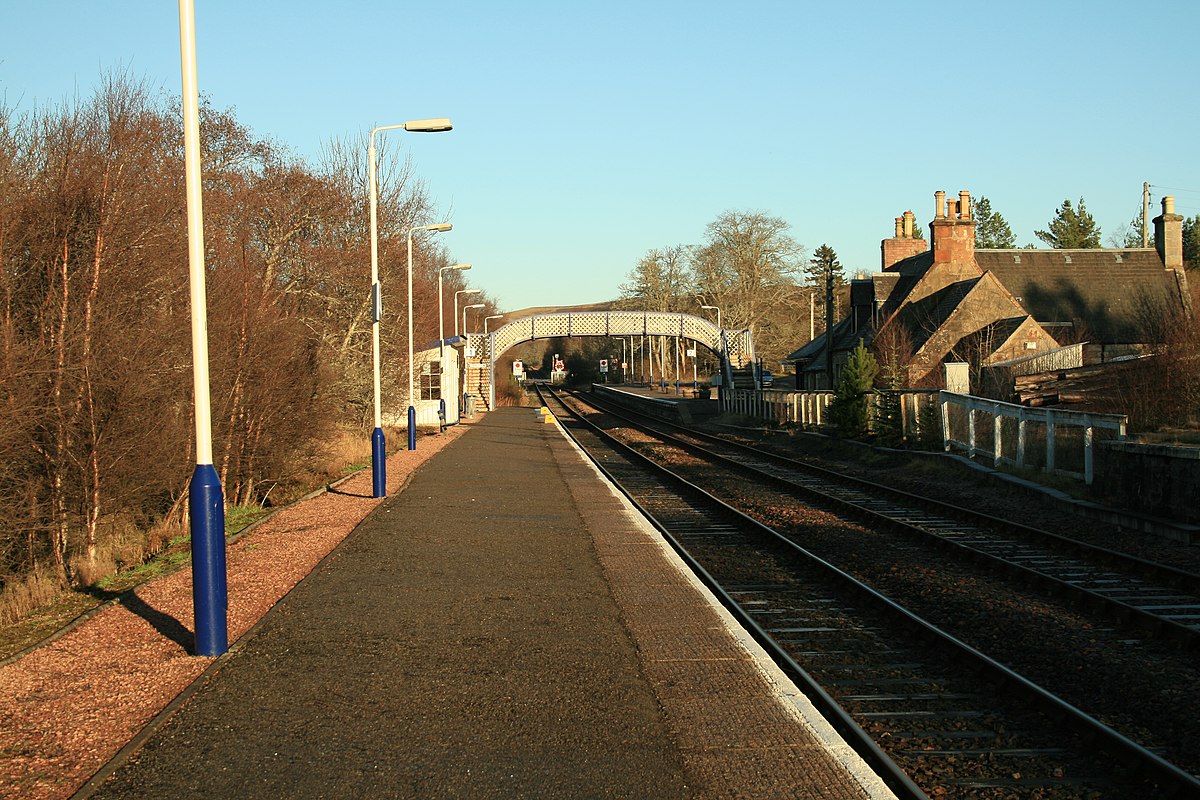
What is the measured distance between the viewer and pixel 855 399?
31469 millimetres

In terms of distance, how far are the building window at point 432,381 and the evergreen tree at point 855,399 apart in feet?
65.3

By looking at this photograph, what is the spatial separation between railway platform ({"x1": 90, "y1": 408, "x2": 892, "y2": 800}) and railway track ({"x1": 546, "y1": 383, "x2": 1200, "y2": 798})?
0.52 metres

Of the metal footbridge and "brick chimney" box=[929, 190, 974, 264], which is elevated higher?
"brick chimney" box=[929, 190, 974, 264]

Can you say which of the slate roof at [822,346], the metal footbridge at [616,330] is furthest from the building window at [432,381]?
the metal footbridge at [616,330]

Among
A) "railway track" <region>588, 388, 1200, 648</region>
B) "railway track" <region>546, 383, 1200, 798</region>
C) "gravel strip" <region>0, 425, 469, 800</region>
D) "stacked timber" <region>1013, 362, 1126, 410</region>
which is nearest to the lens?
"gravel strip" <region>0, 425, 469, 800</region>

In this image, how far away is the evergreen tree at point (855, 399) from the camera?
3120cm

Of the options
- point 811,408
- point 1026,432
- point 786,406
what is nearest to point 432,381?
point 786,406

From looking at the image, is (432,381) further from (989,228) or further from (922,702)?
(989,228)

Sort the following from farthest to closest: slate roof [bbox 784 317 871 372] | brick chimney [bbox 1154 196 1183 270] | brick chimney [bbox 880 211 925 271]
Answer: brick chimney [bbox 880 211 925 271] < slate roof [bbox 784 317 871 372] < brick chimney [bbox 1154 196 1183 270]

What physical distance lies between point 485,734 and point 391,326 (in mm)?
32983

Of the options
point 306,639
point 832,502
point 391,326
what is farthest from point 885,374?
point 306,639

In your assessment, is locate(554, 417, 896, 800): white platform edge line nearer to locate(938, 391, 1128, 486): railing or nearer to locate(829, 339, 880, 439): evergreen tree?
locate(938, 391, 1128, 486): railing

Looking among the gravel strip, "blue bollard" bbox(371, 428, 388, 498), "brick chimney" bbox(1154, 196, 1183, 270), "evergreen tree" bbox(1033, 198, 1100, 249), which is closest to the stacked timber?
"blue bollard" bbox(371, 428, 388, 498)

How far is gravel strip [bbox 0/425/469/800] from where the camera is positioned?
5.35 meters
